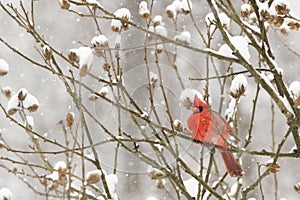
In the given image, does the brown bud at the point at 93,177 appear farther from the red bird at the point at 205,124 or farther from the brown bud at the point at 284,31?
the brown bud at the point at 284,31

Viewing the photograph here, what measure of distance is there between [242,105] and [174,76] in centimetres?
437

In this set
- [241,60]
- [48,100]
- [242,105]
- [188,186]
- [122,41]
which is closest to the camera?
[241,60]

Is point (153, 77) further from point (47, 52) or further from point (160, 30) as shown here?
point (47, 52)

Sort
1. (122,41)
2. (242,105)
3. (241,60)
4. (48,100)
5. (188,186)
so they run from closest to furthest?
1. (241,60)
2. (122,41)
3. (188,186)
4. (242,105)
5. (48,100)

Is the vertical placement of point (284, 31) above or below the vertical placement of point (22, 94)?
above

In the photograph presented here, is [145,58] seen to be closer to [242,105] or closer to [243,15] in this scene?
[243,15]

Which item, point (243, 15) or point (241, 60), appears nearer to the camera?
point (241, 60)

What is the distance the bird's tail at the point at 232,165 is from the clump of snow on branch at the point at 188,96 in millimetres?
244

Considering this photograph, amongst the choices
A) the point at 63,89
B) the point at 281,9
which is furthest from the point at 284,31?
the point at 63,89

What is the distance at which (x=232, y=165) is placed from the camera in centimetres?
142

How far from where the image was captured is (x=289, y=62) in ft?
18.6

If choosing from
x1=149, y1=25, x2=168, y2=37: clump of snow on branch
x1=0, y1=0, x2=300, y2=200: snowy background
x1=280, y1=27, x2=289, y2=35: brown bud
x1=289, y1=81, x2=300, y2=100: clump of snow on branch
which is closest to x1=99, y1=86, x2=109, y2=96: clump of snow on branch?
x1=149, y1=25, x2=168, y2=37: clump of snow on branch

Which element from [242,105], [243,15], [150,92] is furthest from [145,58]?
[242,105]

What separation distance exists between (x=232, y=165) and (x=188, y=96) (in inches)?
12.4
